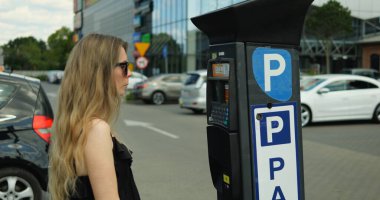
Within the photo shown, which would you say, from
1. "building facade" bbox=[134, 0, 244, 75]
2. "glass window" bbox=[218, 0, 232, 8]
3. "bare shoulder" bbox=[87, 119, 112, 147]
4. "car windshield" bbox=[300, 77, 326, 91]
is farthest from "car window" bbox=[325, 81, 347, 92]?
"building facade" bbox=[134, 0, 244, 75]

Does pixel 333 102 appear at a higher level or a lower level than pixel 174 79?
lower

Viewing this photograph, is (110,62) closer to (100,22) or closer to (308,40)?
(308,40)

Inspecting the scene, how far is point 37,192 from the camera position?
→ 4930mm

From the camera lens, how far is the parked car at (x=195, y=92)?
663 inches

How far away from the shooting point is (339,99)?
13398 millimetres

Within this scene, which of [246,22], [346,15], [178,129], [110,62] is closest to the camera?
[110,62]

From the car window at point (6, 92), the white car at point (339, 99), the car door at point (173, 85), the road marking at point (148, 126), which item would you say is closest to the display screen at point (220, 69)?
the car window at point (6, 92)

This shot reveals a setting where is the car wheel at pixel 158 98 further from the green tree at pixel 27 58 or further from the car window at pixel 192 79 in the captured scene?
the green tree at pixel 27 58

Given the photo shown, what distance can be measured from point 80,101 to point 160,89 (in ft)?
67.5

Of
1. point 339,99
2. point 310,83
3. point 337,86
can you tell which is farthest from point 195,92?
point 339,99

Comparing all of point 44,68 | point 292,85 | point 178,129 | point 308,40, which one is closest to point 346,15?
point 308,40

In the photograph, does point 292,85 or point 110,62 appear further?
point 292,85

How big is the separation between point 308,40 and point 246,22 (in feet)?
135

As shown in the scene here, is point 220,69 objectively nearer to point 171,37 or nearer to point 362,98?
point 362,98
